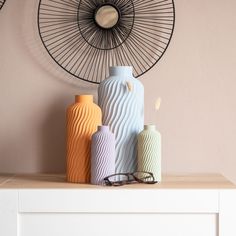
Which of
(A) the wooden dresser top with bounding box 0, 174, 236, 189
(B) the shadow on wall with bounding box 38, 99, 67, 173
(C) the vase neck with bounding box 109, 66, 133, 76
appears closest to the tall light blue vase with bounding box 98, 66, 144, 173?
(C) the vase neck with bounding box 109, 66, 133, 76

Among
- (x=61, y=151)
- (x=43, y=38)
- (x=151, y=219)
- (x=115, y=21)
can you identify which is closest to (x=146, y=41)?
(x=115, y=21)

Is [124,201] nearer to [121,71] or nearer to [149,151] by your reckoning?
[149,151]

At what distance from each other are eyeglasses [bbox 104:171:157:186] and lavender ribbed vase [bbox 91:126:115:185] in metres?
0.02

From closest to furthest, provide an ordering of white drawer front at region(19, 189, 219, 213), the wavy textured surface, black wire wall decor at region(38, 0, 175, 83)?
white drawer front at region(19, 189, 219, 213) → the wavy textured surface → black wire wall decor at region(38, 0, 175, 83)

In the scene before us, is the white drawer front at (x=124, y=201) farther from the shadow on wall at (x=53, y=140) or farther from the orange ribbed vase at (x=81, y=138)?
the shadow on wall at (x=53, y=140)

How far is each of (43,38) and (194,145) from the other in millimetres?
624

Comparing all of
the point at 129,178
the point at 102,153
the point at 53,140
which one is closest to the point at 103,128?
the point at 102,153

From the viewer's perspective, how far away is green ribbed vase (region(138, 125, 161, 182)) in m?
1.41

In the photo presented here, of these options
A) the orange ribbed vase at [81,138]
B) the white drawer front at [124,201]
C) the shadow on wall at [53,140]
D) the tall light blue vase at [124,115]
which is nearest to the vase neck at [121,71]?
the tall light blue vase at [124,115]

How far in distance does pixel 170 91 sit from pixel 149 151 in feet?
1.08

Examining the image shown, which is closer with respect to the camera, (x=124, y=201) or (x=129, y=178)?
(x=124, y=201)

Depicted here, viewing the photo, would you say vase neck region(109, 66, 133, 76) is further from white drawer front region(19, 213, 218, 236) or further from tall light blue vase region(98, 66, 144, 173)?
white drawer front region(19, 213, 218, 236)

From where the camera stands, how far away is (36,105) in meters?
1.68

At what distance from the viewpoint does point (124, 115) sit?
57.4 inches
